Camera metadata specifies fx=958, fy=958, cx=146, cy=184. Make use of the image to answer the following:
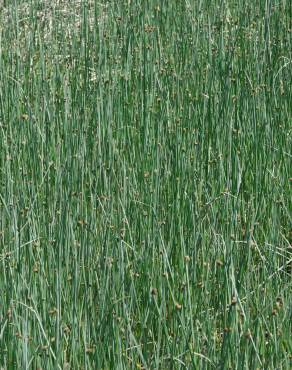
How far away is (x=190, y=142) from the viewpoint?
3404 millimetres

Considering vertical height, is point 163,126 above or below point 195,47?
below

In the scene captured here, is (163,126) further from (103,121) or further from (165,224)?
(165,224)

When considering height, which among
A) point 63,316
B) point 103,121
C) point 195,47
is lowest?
point 63,316

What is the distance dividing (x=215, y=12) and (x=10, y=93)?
1281 millimetres

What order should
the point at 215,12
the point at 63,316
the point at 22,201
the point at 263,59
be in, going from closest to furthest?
the point at 63,316 → the point at 22,201 → the point at 263,59 → the point at 215,12

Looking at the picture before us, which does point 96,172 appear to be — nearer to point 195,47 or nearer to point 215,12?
point 195,47

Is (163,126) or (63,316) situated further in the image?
(163,126)

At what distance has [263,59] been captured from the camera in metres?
3.89

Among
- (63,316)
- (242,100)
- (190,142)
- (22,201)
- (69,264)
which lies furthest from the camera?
(242,100)

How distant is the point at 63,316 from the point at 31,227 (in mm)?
299

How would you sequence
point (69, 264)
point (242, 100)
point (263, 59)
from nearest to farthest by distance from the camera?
point (69, 264) < point (242, 100) < point (263, 59)

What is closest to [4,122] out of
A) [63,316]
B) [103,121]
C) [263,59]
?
[103,121]

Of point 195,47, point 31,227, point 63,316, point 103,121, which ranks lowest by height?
point 63,316

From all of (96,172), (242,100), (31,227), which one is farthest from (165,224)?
(242,100)
